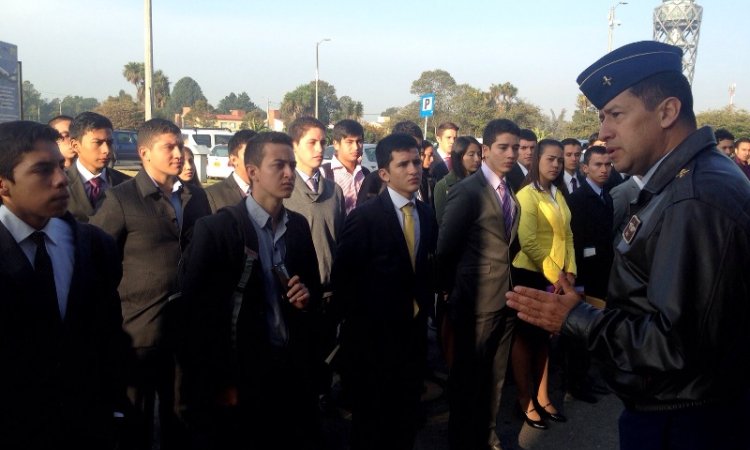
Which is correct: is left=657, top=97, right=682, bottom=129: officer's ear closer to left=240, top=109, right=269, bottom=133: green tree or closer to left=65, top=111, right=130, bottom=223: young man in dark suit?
left=65, top=111, right=130, bottom=223: young man in dark suit

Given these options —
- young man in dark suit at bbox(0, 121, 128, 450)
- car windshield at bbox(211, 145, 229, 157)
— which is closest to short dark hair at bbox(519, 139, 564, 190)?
young man in dark suit at bbox(0, 121, 128, 450)

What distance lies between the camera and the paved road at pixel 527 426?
159 inches

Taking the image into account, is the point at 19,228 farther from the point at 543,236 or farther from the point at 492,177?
the point at 543,236

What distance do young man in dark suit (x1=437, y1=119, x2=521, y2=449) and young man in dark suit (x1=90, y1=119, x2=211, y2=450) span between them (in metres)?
1.82

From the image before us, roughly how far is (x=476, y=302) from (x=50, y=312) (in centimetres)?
255

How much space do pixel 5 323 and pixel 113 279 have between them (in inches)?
22.0

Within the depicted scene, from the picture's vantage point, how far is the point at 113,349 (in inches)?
92.5

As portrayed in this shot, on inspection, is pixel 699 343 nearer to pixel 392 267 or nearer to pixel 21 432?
pixel 392 267

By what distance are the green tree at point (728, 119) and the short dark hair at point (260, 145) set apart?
3677 cm

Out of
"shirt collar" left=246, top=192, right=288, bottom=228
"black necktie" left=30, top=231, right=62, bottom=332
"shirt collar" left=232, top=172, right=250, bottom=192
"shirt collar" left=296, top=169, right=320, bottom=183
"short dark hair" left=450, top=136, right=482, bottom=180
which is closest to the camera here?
"black necktie" left=30, top=231, right=62, bottom=332

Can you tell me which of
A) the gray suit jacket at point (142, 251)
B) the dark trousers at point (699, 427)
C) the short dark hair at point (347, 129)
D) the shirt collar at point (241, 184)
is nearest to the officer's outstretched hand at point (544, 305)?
the dark trousers at point (699, 427)

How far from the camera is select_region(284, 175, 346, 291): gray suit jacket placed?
448 centimetres

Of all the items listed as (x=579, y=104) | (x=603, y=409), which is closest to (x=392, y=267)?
(x=603, y=409)

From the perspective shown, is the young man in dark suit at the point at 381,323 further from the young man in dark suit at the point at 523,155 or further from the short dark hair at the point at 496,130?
the young man in dark suit at the point at 523,155
